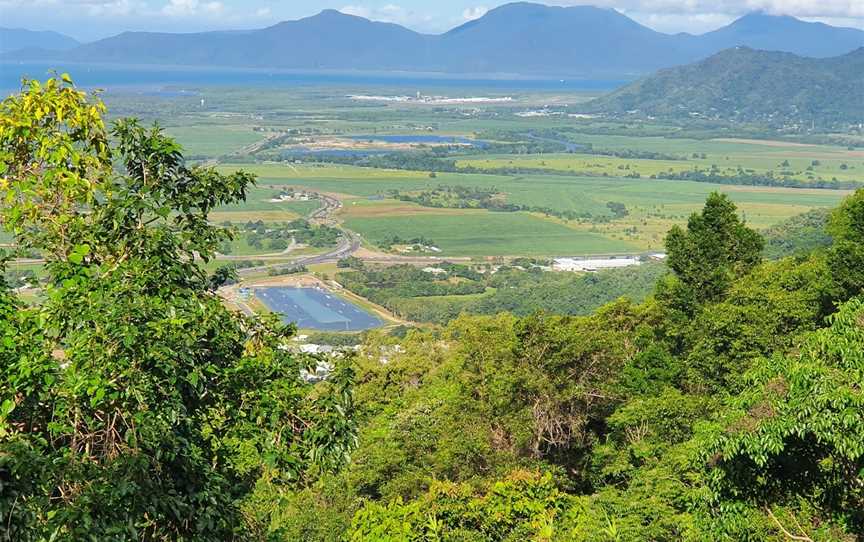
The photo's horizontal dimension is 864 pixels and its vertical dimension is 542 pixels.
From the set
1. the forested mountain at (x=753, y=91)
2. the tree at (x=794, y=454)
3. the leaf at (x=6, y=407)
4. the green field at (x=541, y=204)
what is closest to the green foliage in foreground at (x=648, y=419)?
the tree at (x=794, y=454)

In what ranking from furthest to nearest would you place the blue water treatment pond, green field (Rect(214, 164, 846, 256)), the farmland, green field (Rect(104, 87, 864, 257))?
green field (Rect(104, 87, 864, 257)) → the farmland → green field (Rect(214, 164, 846, 256)) → the blue water treatment pond

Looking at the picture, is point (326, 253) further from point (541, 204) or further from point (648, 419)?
point (648, 419)

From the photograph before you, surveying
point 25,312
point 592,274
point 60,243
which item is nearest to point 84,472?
point 25,312

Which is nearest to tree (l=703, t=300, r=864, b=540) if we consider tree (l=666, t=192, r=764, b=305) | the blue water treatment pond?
tree (l=666, t=192, r=764, b=305)

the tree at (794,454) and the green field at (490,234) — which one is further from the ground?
the tree at (794,454)

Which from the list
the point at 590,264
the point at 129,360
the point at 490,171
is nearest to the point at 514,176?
the point at 490,171

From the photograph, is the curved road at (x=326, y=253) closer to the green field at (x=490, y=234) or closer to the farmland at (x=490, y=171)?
the farmland at (x=490, y=171)

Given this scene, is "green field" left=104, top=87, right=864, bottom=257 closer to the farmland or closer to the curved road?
the farmland
